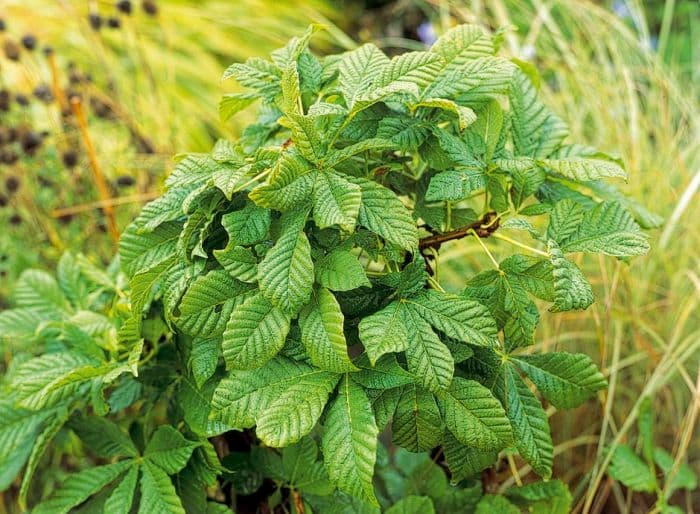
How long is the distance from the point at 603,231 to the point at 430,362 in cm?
23

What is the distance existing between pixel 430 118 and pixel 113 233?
0.81m

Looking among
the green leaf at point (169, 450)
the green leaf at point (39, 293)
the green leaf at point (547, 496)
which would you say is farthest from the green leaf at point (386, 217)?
the green leaf at point (39, 293)

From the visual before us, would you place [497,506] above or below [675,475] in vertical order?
above

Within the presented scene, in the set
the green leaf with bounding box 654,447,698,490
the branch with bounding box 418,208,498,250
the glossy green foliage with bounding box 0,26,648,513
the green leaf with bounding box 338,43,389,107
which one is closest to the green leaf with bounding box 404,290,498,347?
the glossy green foliage with bounding box 0,26,648,513

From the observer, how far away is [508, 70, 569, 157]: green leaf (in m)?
0.87

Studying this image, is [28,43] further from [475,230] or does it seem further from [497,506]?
[497,506]

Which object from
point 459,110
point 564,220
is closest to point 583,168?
point 564,220

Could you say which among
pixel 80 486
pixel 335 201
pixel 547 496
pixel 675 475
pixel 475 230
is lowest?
pixel 675 475

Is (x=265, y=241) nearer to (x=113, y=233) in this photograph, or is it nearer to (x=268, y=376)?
(x=268, y=376)

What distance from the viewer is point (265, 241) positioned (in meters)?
0.76

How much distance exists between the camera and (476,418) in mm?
752

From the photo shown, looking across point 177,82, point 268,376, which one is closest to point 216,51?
point 177,82

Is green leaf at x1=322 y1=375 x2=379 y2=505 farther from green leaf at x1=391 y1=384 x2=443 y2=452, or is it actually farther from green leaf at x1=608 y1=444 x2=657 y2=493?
green leaf at x1=608 y1=444 x2=657 y2=493

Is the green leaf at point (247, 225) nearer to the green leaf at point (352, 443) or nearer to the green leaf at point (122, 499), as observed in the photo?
the green leaf at point (352, 443)
